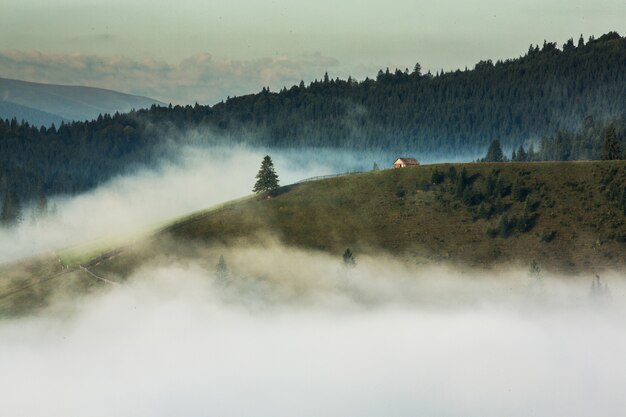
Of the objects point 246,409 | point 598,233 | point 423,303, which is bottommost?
point 246,409

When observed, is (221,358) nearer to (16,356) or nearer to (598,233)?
(16,356)

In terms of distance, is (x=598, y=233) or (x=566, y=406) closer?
(x=566, y=406)

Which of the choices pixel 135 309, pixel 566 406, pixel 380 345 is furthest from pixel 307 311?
pixel 566 406

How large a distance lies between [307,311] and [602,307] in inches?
1932

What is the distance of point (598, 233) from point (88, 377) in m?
89.7

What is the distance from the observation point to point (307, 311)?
195000mm

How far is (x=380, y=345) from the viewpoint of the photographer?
192 meters

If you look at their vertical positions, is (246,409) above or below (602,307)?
below

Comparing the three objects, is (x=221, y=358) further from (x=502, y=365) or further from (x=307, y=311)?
(x=502, y=365)

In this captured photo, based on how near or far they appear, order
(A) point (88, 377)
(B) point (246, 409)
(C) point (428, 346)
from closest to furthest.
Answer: (B) point (246, 409) < (A) point (88, 377) < (C) point (428, 346)

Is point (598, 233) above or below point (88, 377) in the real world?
above

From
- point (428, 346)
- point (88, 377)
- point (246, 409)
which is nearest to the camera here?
point (246, 409)

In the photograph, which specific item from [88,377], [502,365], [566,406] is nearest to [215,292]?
[88,377]

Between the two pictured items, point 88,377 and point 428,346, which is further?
point 428,346
